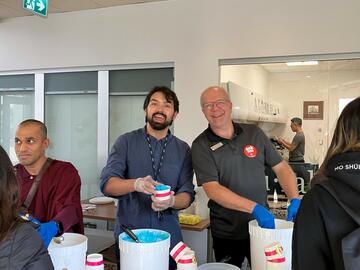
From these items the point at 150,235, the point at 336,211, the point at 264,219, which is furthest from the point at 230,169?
the point at 336,211

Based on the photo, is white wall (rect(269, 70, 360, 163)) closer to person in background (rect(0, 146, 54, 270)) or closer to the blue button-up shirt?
the blue button-up shirt

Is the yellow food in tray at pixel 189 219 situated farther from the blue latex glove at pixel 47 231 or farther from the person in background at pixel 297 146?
the person in background at pixel 297 146

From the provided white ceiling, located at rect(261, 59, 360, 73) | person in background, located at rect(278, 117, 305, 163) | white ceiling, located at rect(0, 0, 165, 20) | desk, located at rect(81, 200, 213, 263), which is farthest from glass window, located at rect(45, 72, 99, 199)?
person in background, located at rect(278, 117, 305, 163)

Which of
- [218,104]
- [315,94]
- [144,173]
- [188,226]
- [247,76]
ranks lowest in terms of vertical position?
[188,226]

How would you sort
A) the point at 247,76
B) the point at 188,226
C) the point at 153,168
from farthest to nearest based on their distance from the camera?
the point at 247,76 < the point at 188,226 < the point at 153,168

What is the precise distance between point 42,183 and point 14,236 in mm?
845

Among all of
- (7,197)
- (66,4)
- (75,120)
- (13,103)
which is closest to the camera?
Result: (7,197)

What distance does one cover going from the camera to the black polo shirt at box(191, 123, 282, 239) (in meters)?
1.97

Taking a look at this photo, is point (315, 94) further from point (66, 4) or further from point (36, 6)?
point (36, 6)

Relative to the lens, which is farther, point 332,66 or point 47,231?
point 332,66

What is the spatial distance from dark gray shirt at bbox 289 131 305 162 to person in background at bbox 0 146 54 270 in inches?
174

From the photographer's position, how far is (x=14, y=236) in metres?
1.00

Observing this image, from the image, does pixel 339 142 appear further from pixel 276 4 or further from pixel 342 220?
pixel 276 4

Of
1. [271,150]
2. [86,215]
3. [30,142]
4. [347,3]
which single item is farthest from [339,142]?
[347,3]
